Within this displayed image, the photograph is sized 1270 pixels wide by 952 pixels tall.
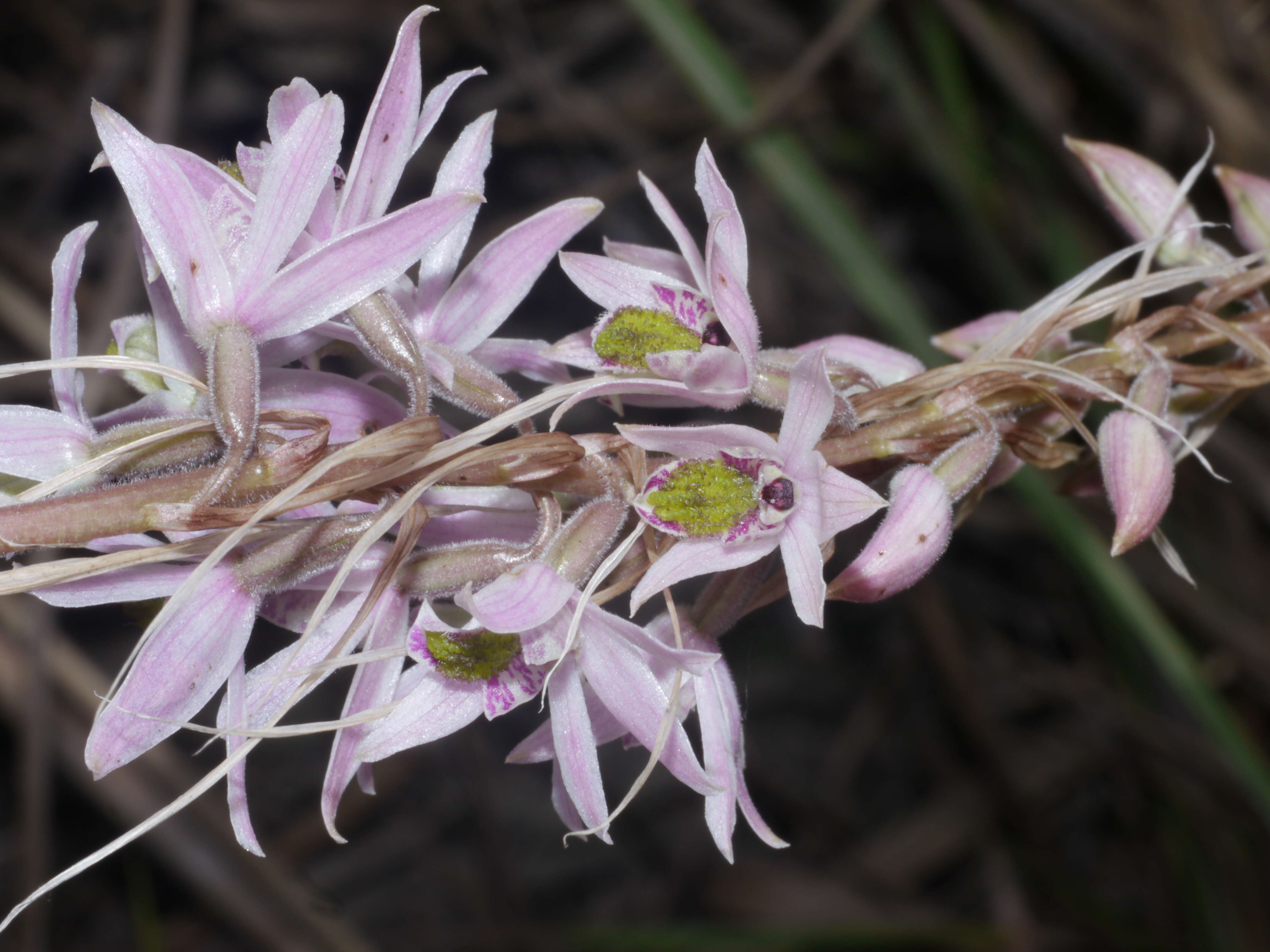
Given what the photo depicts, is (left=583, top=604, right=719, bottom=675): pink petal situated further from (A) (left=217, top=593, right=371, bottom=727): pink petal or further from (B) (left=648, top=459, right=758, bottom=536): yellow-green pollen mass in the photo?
(A) (left=217, top=593, right=371, bottom=727): pink petal

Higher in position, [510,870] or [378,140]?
[378,140]

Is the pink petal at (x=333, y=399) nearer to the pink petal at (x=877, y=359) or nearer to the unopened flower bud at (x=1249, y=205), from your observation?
the pink petal at (x=877, y=359)

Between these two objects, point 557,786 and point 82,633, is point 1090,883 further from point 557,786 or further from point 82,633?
point 82,633

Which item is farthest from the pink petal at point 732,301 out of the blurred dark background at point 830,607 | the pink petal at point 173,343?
the blurred dark background at point 830,607

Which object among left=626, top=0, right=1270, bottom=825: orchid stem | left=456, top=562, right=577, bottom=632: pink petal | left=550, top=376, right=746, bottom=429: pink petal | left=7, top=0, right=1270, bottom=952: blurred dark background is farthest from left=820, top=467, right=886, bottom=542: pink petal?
left=7, top=0, right=1270, bottom=952: blurred dark background

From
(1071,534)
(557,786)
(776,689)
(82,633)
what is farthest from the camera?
(776,689)

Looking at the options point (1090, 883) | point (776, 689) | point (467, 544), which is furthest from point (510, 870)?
point (467, 544)
